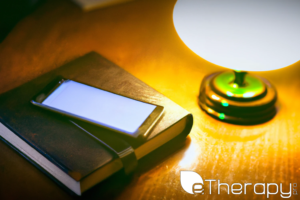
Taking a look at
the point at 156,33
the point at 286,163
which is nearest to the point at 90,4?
the point at 156,33

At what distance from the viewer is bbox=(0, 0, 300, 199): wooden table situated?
479 millimetres

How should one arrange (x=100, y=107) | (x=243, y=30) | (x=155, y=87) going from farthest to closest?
1. (x=155, y=87)
2. (x=100, y=107)
3. (x=243, y=30)

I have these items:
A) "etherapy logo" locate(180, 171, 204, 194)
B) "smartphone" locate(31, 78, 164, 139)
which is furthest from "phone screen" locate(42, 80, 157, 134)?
"etherapy logo" locate(180, 171, 204, 194)

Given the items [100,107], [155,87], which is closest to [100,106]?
[100,107]

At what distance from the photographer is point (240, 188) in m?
0.47

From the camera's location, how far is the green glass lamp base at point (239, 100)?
0.58 m

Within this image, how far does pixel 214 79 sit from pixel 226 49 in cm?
18

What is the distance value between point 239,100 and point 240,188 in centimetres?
18

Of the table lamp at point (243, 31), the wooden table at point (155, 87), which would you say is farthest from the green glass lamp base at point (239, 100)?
the table lamp at point (243, 31)

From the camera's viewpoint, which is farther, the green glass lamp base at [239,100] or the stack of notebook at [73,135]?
the green glass lamp base at [239,100]

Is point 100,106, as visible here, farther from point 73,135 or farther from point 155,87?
point 155,87

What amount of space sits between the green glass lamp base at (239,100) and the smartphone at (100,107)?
5.5 inches

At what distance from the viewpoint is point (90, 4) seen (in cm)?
107

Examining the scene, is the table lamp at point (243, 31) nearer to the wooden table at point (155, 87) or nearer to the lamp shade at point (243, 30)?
the lamp shade at point (243, 30)
